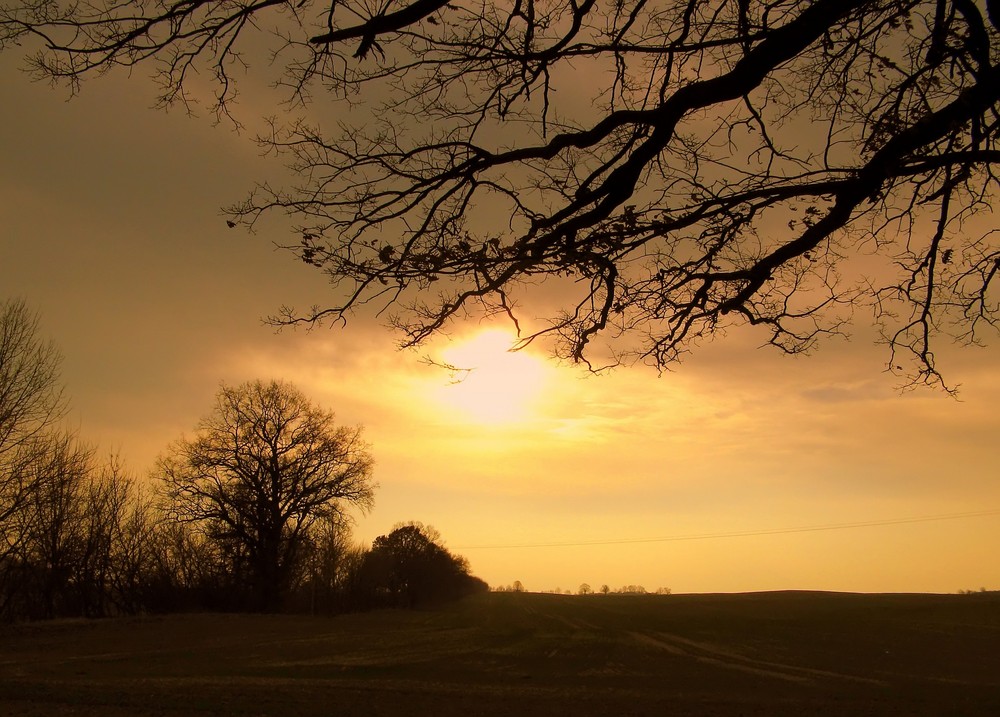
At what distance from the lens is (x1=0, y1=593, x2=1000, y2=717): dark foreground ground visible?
12.6 metres

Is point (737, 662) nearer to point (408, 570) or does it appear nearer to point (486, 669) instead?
point (486, 669)

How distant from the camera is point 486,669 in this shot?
19.3 metres

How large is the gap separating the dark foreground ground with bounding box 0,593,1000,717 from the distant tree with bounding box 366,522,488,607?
3264 centimetres

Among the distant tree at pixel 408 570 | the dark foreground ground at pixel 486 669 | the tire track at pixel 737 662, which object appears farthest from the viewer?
the distant tree at pixel 408 570

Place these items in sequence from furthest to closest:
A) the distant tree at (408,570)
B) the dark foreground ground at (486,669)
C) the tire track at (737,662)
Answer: the distant tree at (408,570)
the tire track at (737,662)
the dark foreground ground at (486,669)

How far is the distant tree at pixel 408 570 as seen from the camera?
228 ft

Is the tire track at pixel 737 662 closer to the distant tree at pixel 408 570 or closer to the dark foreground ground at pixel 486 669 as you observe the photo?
the dark foreground ground at pixel 486 669

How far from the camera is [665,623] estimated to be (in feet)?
131

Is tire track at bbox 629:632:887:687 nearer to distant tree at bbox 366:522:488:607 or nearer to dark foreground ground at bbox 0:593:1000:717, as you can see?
dark foreground ground at bbox 0:593:1000:717

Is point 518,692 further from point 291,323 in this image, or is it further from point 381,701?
point 291,323

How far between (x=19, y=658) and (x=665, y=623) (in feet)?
101

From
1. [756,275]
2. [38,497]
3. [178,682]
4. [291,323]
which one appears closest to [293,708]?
[178,682]

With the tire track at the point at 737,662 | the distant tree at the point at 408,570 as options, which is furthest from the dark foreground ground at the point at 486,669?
the distant tree at the point at 408,570

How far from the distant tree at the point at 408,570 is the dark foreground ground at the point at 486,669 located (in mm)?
32639
